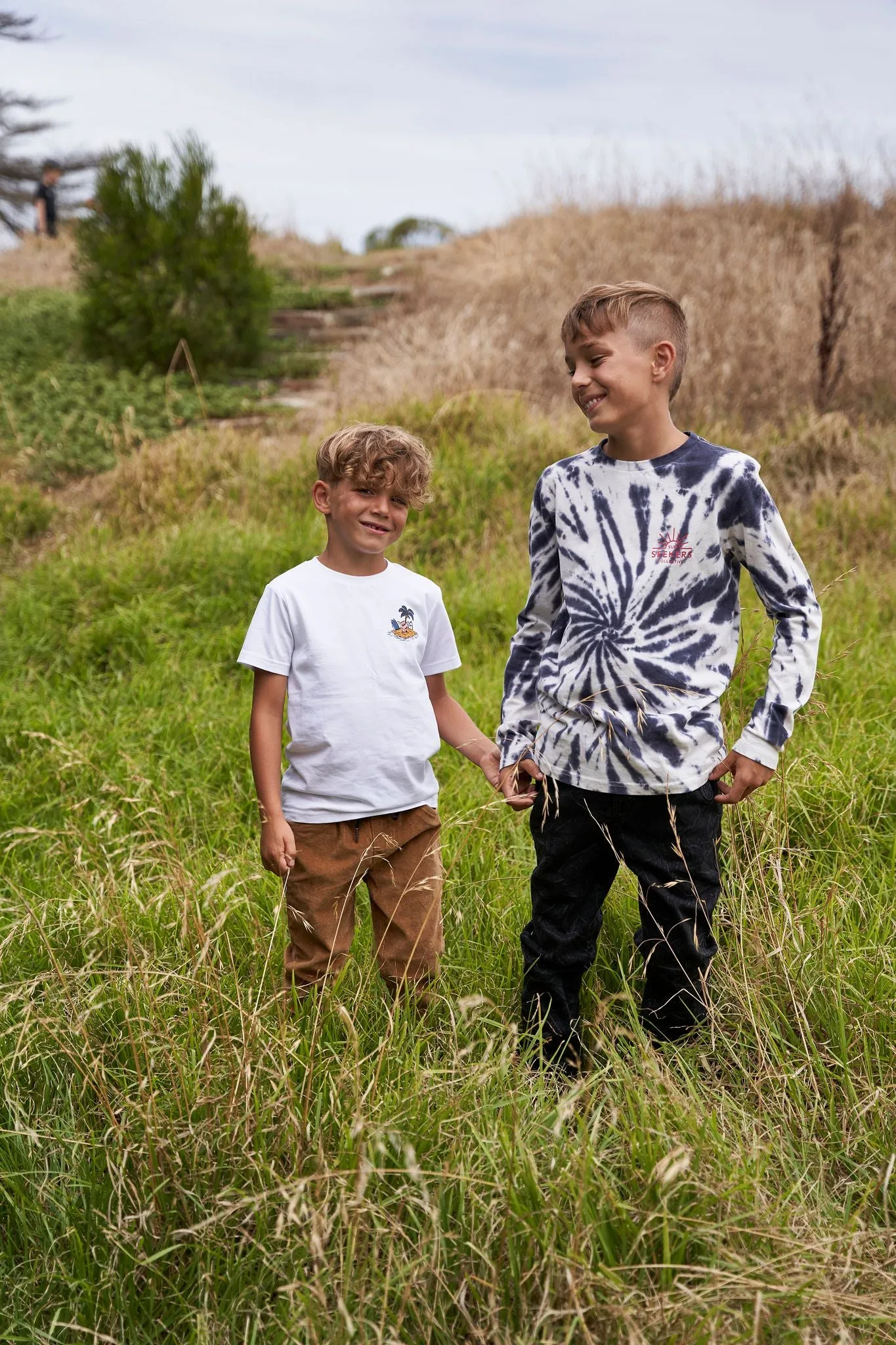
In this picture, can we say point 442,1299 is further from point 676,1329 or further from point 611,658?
point 611,658

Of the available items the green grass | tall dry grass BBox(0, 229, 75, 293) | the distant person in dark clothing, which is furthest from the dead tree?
the distant person in dark clothing

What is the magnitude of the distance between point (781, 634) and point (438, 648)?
2.37 ft

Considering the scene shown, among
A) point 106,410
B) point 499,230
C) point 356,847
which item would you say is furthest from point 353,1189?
point 499,230

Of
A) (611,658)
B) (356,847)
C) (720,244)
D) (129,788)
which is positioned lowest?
(129,788)

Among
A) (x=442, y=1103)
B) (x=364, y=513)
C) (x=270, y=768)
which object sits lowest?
(x=442, y=1103)

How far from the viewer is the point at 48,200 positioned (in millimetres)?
20234

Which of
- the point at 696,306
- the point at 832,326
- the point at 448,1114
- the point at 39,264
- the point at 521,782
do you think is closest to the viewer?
the point at 448,1114

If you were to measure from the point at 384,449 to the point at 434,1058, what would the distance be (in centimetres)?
122

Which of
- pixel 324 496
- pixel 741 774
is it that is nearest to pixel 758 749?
pixel 741 774

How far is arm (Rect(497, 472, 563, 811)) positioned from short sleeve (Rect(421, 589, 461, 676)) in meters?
0.14

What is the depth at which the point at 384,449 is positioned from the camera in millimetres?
2184

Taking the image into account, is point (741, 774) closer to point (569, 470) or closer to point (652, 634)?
point (652, 634)

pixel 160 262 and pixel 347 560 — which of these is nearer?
pixel 347 560

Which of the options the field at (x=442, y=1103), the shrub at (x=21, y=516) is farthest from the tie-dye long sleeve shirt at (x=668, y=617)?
the shrub at (x=21, y=516)
